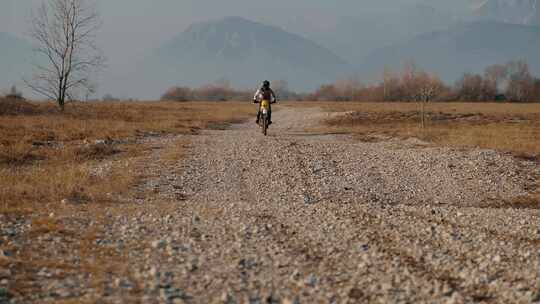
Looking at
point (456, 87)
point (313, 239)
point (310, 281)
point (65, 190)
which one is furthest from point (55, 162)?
point (456, 87)

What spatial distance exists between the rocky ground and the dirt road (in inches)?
1.3

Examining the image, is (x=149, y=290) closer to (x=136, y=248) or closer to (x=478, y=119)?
(x=136, y=248)

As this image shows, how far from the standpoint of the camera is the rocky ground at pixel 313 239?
6.93 metres

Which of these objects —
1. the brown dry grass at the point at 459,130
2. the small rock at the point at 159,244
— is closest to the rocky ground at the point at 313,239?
the small rock at the point at 159,244

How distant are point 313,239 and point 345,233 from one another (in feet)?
2.55

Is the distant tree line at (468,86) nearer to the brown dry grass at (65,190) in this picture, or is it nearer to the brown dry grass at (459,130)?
the brown dry grass at (459,130)

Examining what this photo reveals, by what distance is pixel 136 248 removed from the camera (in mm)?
8648

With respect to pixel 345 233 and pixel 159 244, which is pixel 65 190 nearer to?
pixel 159 244

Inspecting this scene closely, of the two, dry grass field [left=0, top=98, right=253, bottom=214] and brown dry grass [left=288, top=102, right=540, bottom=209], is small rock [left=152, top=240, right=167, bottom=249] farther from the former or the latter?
brown dry grass [left=288, top=102, right=540, bottom=209]

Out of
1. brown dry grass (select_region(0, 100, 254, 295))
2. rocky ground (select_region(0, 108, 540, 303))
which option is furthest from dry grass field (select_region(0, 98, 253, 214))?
rocky ground (select_region(0, 108, 540, 303))

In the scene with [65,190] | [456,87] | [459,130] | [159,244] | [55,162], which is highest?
[456,87]

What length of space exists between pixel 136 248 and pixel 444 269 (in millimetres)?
4763

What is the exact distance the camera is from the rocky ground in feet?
22.7

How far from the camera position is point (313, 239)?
9.50 m
